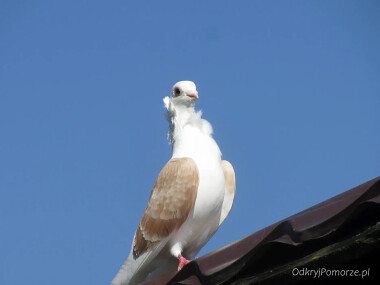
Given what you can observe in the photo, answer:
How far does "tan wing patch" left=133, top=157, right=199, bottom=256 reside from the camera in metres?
5.40

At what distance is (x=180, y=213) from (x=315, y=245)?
→ 2.62 metres

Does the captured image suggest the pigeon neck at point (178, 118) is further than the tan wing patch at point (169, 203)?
Yes

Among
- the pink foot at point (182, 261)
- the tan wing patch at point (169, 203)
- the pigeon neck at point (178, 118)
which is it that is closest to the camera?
the pink foot at point (182, 261)

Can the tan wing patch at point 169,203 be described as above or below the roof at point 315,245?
above

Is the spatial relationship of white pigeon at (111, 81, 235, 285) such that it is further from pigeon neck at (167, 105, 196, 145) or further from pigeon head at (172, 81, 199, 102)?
pigeon head at (172, 81, 199, 102)

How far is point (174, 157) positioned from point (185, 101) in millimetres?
725

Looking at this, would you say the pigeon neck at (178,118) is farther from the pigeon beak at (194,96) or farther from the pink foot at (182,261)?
the pink foot at (182,261)

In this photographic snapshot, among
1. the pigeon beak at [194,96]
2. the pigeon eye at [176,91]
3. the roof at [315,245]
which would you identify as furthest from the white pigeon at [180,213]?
the roof at [315,245]

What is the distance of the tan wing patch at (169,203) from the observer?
540cm

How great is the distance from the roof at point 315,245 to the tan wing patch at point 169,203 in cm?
213

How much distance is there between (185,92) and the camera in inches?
248

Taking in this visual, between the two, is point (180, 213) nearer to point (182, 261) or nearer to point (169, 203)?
point (169, 203)

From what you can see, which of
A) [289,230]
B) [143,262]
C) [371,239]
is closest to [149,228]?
[143,262]

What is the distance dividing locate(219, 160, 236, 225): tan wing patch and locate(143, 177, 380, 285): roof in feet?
8.32
